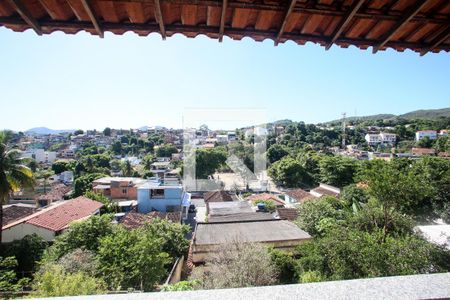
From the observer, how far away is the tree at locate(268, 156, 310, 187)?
39344mm

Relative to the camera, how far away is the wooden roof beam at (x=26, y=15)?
6.81ft

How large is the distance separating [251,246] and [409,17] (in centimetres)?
915

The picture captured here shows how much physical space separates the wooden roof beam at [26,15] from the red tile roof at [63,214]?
15.7 m

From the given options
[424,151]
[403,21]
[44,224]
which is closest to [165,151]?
[44,224]

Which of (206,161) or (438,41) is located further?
(206,161)

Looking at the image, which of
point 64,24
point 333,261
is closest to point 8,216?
point 333,261

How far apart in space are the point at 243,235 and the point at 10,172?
10958mm

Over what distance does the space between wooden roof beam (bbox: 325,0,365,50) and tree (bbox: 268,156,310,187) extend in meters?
37.5

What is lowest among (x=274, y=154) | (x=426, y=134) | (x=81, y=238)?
(x=81, y=238)

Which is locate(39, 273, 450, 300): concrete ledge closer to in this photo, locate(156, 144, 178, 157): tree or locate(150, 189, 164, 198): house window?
locate(150, 189, 164, 198): house window

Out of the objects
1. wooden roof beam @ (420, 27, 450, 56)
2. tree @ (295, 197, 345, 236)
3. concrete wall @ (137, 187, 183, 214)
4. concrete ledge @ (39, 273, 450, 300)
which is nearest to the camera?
concrete ledge @ (39, 273, 450, 300)

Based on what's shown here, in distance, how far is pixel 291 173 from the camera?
130ft

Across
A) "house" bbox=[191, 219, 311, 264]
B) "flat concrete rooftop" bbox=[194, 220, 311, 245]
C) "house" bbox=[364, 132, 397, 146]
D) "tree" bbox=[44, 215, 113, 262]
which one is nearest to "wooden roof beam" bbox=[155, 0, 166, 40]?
"house" bbox=[191, 219, 311, 264]

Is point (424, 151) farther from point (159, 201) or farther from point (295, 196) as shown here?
point (159, 201)
